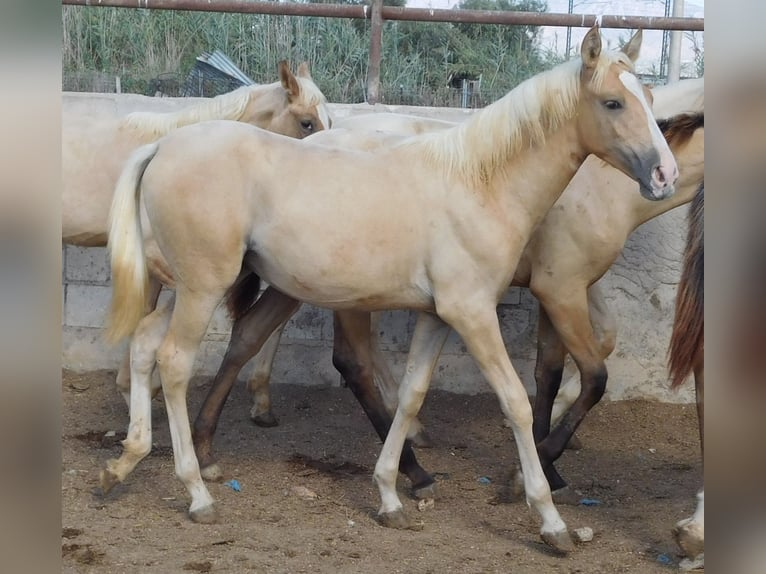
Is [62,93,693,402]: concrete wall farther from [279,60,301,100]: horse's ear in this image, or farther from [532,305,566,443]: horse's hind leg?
[532,305,566,443]: horse's hind leg

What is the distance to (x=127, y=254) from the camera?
3.62 m

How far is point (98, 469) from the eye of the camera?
427 centimetres

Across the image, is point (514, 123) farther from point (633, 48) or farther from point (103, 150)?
point (103, 150)

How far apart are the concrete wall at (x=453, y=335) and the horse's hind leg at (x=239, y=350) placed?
1.36 m

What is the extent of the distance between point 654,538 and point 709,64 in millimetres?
3110

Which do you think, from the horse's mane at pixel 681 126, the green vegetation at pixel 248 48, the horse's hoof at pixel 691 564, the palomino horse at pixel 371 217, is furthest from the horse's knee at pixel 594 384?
the green vegetation at pixel 248 48

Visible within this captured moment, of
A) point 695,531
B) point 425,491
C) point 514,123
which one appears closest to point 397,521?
point 425,491

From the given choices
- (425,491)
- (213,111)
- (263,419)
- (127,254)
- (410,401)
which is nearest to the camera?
(127,254)

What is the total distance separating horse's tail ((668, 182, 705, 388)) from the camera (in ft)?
10.3

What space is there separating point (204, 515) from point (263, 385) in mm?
1609

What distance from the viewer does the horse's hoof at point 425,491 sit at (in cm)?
408

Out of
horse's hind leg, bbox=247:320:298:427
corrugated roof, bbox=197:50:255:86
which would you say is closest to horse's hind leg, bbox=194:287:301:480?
horse's hind leg, bbox=247:320:298:427

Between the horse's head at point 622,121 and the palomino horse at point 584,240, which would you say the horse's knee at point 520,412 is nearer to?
the palomino horse at point 584,240

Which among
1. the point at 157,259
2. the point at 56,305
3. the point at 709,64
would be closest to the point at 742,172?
the point at 709,64
